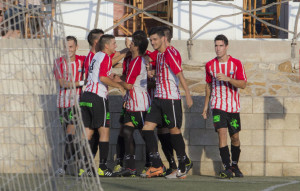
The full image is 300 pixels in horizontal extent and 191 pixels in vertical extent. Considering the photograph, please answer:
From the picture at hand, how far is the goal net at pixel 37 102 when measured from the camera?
684 centimetres

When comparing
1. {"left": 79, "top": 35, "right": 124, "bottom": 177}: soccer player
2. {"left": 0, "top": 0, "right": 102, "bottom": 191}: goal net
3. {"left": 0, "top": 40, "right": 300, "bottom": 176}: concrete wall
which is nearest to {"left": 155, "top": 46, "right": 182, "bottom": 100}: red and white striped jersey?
{"left": 79, "top": 35, "right": 124, "bottom": 177}: soccer player

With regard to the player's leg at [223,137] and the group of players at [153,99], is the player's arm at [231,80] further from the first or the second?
the player's leg at [223,137]

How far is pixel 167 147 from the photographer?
9469 mm

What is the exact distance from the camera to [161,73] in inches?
356

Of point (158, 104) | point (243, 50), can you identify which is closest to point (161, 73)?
point (158, 104)

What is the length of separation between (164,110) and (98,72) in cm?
95

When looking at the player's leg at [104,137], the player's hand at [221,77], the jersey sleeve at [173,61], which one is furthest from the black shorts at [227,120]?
the player's leg at [104,137]

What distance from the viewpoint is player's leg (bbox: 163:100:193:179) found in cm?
897

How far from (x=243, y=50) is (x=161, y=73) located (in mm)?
5141

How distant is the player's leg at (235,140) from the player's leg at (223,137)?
0.13m

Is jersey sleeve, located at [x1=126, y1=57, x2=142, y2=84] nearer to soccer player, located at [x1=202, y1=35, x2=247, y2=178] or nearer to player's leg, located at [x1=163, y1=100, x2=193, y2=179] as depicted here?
player's leg, located at [x1=163, y1=100, x2=193, y2=179]

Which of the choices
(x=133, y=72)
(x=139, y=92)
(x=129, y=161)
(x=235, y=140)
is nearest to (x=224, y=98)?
(x=235, y=140)

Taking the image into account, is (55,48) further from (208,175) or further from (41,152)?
(208,175)

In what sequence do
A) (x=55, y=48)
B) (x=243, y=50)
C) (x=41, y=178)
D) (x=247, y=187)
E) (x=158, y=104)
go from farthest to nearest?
(x=243, y=50)
(x=158, y=104)
(x=247, y=187)
(x=41, y=178)
(x=55, y=48)
